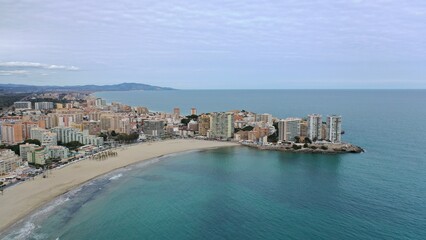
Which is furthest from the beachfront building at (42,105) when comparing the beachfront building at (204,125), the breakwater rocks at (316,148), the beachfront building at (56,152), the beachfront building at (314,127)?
the beachfront building at (314,127)

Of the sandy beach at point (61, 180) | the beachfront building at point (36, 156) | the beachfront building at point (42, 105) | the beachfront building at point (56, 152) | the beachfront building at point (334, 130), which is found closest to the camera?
the sandy beach at point (61, 180)

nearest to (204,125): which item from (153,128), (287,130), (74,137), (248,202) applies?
(153,128)

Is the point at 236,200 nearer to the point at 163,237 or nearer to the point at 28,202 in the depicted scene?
the point at 163,237

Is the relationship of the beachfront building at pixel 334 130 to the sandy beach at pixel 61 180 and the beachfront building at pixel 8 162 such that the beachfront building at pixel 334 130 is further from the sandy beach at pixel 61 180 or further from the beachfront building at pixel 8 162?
the beachfront building at pixel 8 162

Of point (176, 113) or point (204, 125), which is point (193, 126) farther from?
point (176, 113)

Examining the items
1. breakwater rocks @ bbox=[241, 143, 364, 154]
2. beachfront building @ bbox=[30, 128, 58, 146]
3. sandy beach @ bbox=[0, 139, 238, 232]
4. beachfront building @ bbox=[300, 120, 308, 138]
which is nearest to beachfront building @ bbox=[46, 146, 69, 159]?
sandy beach @ bbox=[0, 139, 238, 232]

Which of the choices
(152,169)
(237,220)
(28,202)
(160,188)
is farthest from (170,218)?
(152,169)

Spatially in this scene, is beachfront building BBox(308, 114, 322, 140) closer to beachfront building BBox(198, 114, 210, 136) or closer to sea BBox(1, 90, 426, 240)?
sea BBox(1, 90, 426, 240)
